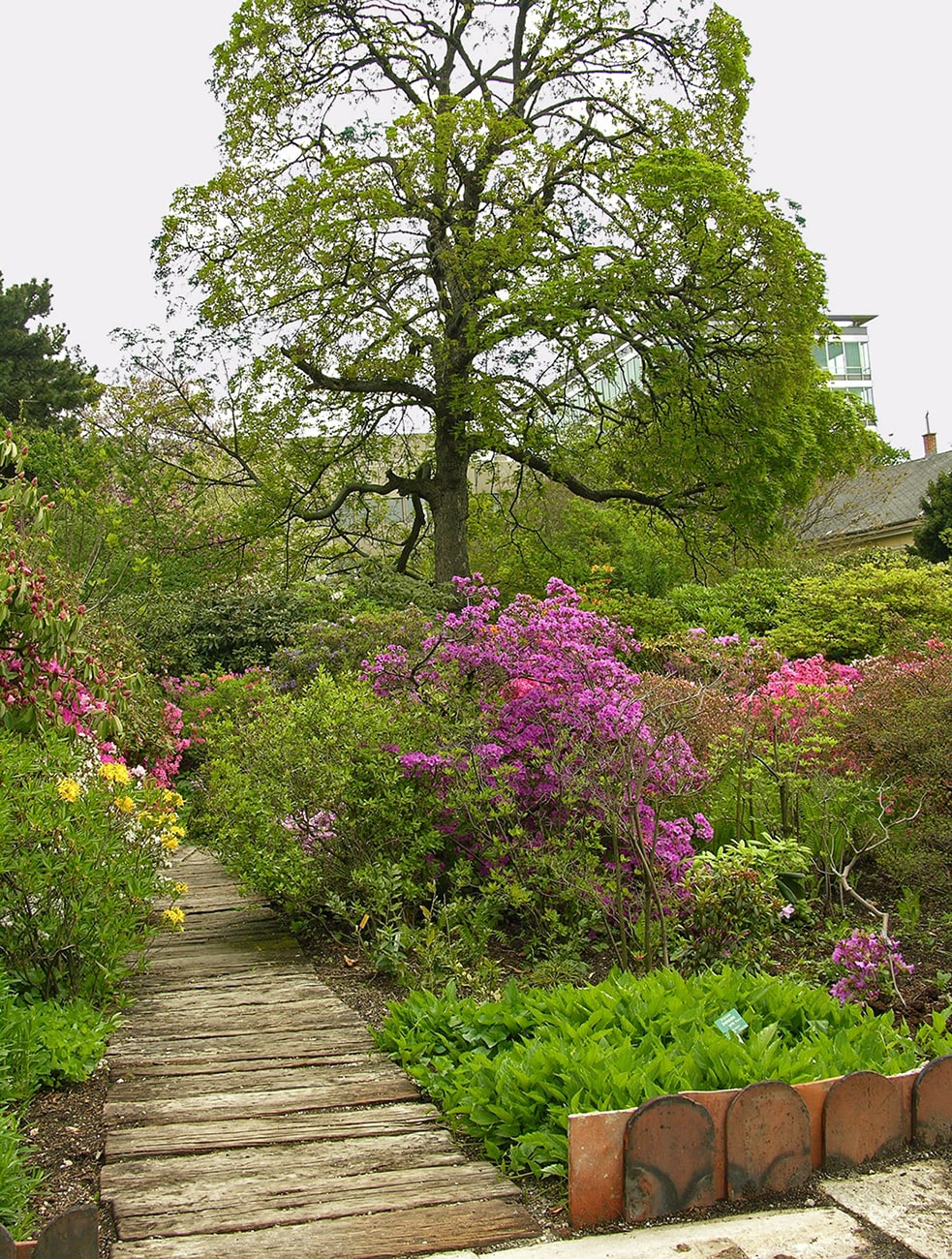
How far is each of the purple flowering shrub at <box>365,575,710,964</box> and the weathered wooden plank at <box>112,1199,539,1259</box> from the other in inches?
70.9

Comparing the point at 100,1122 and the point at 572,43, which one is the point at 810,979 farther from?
the point at 572,43

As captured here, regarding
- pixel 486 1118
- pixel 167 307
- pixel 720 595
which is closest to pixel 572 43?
pixel 167 307

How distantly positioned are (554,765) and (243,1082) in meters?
2.12

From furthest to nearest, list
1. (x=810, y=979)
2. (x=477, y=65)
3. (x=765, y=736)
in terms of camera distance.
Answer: (x=477, y=65), (x=765, y=736), (x=810, y=979)

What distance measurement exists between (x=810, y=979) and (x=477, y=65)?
14298 millimetres

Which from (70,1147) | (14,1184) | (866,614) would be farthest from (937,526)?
(14,1184)

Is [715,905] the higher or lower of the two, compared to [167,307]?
lower

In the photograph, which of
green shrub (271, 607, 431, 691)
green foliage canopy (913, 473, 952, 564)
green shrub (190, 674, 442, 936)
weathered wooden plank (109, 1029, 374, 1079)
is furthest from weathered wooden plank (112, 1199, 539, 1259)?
green foliage canopy (913, 473, 952, 564)

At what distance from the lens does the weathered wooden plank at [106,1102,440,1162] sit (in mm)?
3031

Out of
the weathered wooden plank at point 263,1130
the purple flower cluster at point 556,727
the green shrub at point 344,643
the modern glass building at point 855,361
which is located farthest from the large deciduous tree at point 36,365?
the modern glass building at point 855,361

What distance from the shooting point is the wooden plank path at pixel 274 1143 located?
253cm

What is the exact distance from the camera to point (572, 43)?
47.6ft

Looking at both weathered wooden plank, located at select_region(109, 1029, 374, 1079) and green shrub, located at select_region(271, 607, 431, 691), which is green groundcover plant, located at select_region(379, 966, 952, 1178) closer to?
weathered wooden plank, located at select_region(109, 1029, 374, 1079)

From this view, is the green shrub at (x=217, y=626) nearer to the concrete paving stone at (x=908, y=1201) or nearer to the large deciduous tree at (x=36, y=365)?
the concrete paving stone at (x=908, y=1201)
